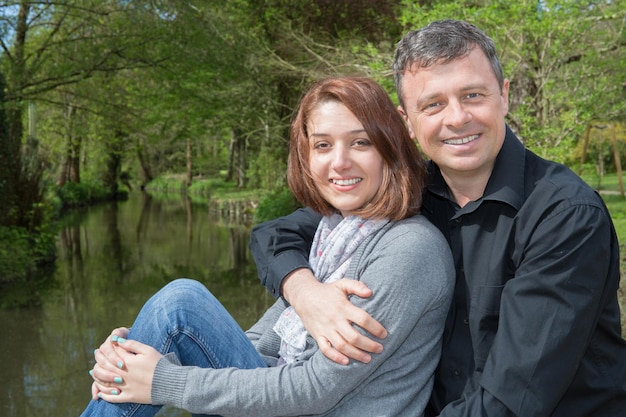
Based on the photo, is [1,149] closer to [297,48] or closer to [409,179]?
[297,48]

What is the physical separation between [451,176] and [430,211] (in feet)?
0.42

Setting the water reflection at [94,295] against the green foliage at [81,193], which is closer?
the water reflection at [94,295]

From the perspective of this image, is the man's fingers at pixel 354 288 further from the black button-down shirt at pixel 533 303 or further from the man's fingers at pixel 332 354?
the black button-down shirt at pixel 533 303

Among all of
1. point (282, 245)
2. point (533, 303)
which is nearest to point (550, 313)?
point (533, 303)

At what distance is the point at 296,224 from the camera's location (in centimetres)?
223

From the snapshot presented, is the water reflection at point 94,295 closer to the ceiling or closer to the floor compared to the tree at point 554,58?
closer to the floor

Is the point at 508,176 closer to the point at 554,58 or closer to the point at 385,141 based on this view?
the point at 385,141

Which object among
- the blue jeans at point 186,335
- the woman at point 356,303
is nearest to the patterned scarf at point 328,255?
the woman at point 356,303

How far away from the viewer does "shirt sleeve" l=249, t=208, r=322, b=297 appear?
6.69 ft

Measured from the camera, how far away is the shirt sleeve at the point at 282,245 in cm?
204

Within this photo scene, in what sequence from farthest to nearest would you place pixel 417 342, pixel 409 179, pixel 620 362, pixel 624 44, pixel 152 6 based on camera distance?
1. pixel 152 6
2. pixel 624 44
3. pixel 409 179
4. pixel 417 342
5. pixel 620 362

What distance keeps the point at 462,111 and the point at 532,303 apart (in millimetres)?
586

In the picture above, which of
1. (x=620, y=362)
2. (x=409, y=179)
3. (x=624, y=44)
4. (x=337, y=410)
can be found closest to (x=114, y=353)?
(x=337, y=410)

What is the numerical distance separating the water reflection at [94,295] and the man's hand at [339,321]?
267cm
